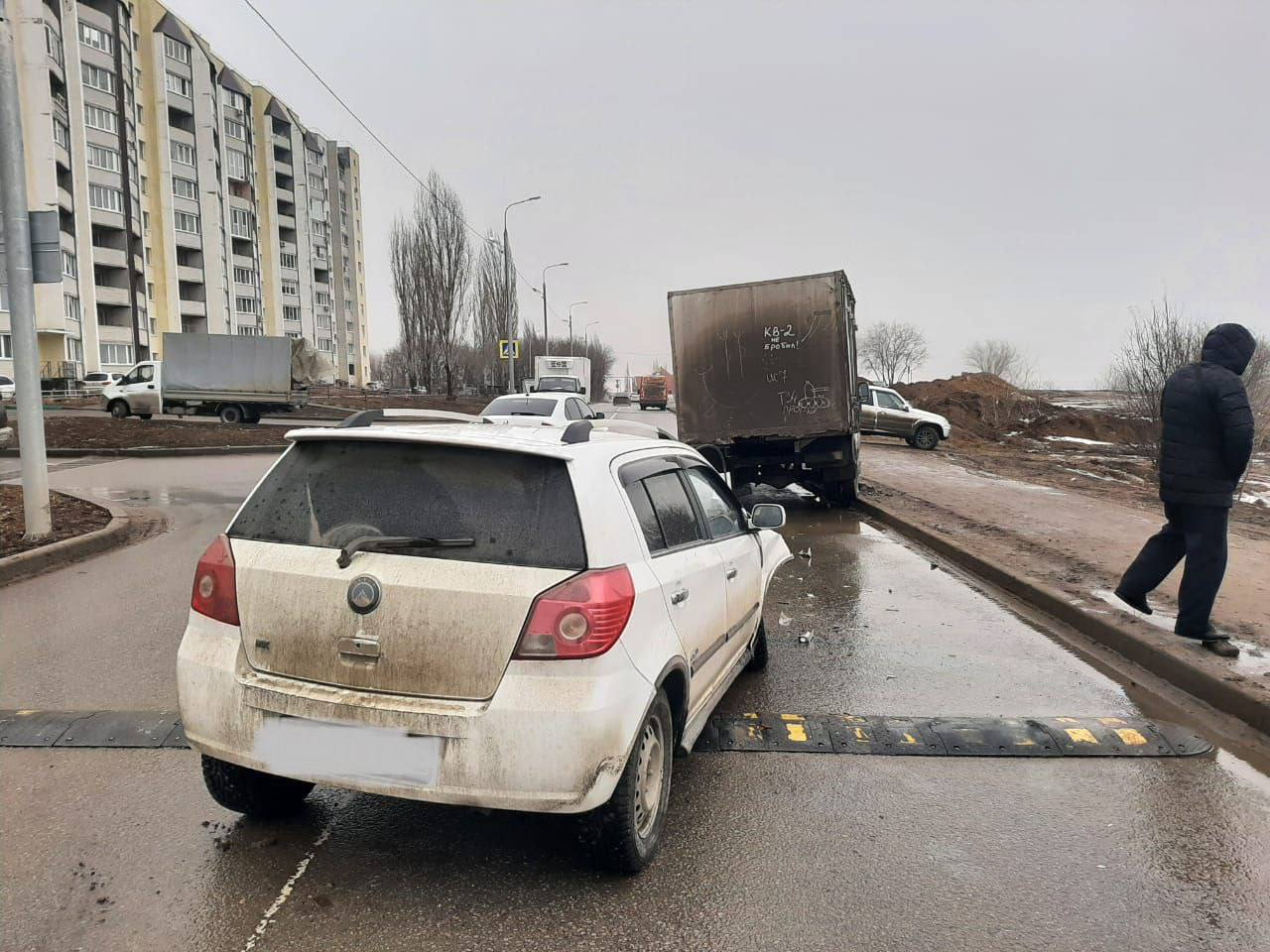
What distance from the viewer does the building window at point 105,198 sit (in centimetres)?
5556

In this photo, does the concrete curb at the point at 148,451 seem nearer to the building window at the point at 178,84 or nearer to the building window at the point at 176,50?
the building window at the point at 178,84

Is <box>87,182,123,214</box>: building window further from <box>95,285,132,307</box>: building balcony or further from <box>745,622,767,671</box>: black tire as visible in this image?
<box>745,622,767,671</box>: black tire

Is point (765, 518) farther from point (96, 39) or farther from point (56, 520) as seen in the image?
point (96, 39)

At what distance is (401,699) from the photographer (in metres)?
2.73

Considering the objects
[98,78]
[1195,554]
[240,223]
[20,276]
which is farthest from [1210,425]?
[240,223]

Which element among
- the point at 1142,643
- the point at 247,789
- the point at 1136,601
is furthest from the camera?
the point at 1136,601

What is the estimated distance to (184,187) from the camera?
65.4 meters

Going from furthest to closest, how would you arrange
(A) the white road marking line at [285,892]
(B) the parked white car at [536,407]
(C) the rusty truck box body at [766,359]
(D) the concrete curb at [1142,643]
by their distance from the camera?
(B) the parked white car at [536,407] → (C) the rusty truck box body at [766,359] → (D) the concrete curb at [1142,643] → (A) the white road marking line at [285,892]

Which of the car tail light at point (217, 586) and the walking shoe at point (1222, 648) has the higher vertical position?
the car tail light at point (217, 586)

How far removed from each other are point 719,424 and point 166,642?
26.5 ft

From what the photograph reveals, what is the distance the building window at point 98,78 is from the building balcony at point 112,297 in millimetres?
12908

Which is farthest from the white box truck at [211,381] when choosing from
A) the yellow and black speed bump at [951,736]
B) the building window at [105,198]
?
the building window at [105,198]

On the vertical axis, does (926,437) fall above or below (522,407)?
below

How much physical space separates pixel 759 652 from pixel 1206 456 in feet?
9.59
